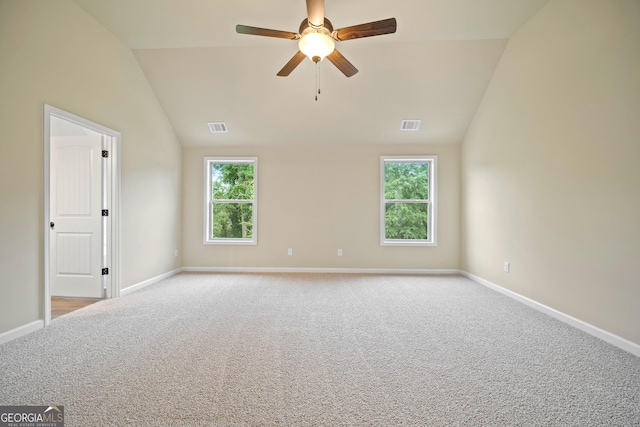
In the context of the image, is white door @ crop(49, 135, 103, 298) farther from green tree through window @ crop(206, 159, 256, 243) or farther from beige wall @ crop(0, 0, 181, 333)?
green tree through window @ crop(206, 159, 256, 243)

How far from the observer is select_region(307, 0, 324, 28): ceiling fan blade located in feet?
6.86

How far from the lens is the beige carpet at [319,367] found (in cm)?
147

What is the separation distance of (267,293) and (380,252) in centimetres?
230

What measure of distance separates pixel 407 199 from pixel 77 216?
5.01 meters

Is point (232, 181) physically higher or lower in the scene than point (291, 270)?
higher

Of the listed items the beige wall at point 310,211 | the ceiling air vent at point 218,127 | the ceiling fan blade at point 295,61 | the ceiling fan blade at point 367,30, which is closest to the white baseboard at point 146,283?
the beige wall at point 310,211

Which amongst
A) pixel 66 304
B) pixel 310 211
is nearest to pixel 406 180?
pixel 310 211

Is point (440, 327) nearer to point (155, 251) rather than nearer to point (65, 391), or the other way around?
point (65, 391)

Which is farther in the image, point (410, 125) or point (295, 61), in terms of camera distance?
point (410, 125)

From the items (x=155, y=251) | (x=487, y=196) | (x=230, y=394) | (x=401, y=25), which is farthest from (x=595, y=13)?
(x=155, y=251)

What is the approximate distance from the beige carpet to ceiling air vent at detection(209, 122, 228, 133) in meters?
3.00

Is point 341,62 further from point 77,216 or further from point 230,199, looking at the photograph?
point 77,216

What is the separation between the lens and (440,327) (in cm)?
261

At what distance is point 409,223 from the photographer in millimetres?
5113
